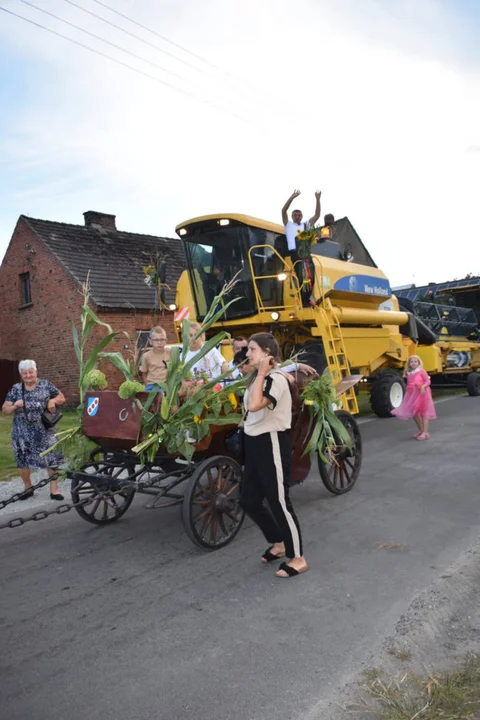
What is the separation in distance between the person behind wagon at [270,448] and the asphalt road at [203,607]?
13.1 inches

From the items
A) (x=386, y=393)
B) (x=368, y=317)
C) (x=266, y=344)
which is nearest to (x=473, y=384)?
(x=386, y=393)

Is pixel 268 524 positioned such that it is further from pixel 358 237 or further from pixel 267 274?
pixel 358 237

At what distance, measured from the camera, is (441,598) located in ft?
12.9

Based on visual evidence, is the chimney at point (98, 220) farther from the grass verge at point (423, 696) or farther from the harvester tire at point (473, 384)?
the grass verge at point (423, 696)

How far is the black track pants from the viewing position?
433 centimetres

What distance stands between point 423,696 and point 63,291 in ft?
59.0

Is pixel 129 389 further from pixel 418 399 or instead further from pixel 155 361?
pixel 418 399

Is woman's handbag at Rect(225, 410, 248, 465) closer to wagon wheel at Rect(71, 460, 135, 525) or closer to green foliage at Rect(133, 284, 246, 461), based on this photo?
green foliage at Rect(133, 284, 246, 461)

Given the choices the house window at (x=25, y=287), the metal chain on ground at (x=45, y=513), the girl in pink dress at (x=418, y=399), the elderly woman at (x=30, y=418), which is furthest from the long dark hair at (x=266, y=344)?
the house window at (x=25, y=287)

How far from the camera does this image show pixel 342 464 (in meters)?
6.64

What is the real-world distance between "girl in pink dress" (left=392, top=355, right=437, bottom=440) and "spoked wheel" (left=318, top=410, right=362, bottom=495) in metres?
3.55

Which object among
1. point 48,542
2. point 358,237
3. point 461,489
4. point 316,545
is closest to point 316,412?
point 316,545

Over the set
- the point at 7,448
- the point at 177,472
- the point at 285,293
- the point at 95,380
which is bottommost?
the point at 177,472

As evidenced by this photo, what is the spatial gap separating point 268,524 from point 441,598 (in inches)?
52.5
